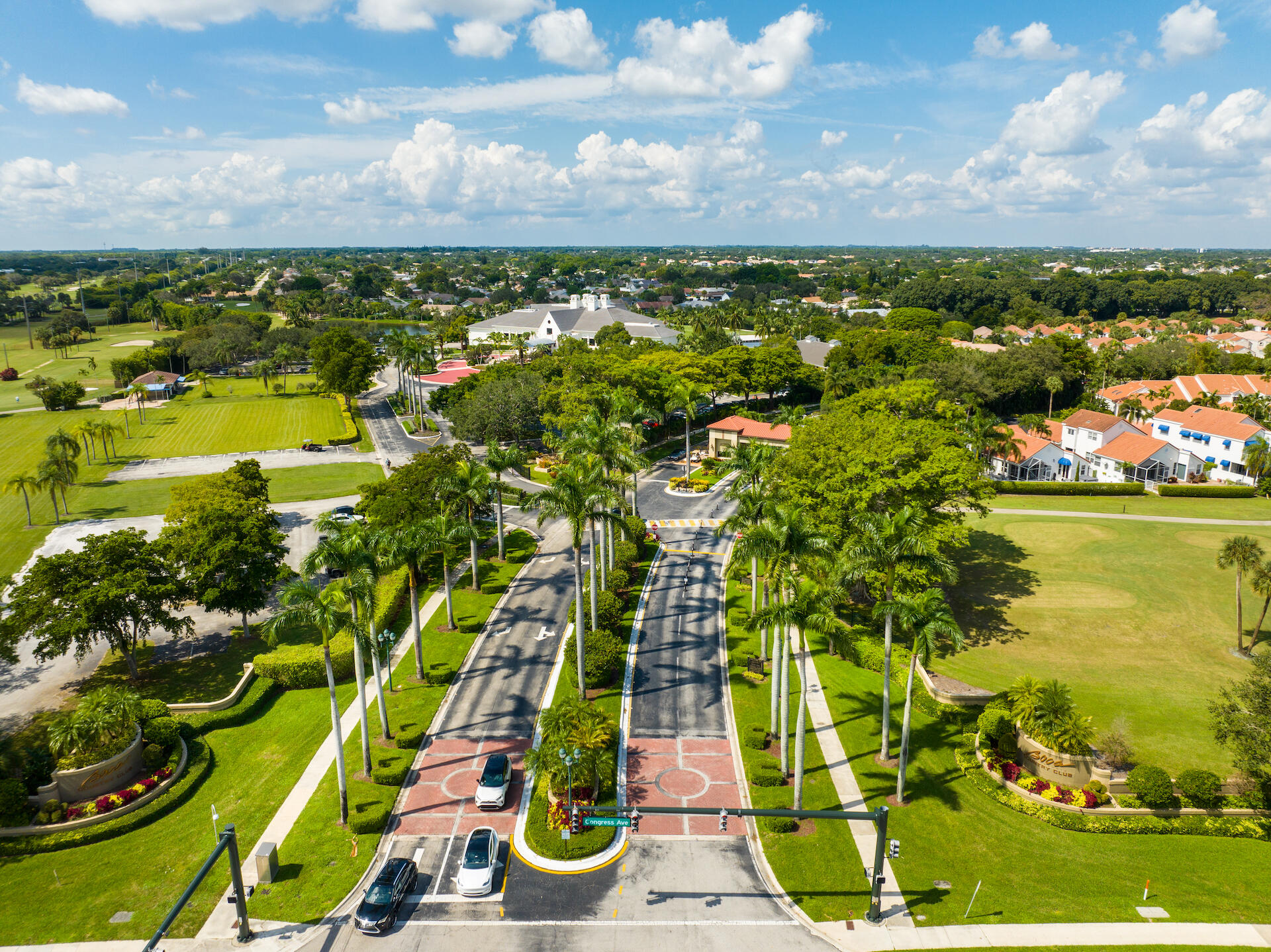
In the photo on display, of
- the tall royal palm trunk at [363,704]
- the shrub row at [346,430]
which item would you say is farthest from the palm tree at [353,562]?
the shrub row at [346,430]

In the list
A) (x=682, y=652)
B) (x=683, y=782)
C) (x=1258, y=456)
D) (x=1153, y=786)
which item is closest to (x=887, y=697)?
(x=683, y=782)

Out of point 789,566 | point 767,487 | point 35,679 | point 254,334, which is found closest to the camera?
point 789,566

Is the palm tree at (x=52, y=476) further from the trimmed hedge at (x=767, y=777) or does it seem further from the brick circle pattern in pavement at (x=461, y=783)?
the trimmed hedge at (x=767, y=777)

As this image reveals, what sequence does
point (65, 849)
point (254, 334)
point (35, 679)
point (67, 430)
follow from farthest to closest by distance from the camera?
point (254, 334) < point (67, 430) < point (35, 679) < point (65, 849)

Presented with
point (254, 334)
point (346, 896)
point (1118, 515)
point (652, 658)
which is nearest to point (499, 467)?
point (652, 658)

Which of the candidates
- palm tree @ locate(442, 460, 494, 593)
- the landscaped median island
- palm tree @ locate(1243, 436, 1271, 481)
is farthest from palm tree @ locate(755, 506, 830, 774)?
palm tree @ locate(1243, 436, 1271, 481)

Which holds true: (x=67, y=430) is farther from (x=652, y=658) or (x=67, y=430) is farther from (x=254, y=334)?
(x=652, y=658)

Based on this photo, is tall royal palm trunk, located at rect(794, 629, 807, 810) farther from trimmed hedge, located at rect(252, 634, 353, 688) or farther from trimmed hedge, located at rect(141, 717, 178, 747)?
trimmed hedge, located at rect(141, 717, 178, 747)
